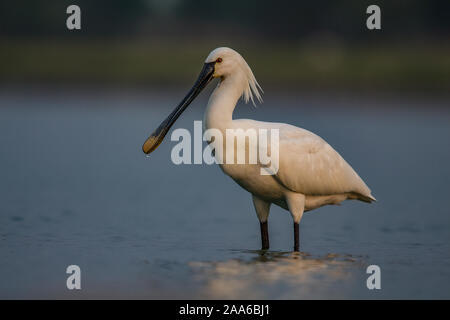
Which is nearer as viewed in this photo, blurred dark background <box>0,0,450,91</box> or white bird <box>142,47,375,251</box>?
white bird <box>142,47,375,251</box>

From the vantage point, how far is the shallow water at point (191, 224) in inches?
370

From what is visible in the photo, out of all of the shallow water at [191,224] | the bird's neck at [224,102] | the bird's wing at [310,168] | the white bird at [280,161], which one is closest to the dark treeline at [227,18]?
the shallow water at [191,224]

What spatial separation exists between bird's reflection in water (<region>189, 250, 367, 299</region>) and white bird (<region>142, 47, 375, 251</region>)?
1.32ft

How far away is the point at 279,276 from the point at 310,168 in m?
1.45

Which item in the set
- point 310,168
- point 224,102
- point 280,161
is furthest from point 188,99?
point 310,168

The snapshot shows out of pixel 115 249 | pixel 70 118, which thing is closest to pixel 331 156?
pixel 115 249

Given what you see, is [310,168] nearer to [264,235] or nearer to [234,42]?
[264,235]

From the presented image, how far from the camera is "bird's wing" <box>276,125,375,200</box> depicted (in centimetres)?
1025

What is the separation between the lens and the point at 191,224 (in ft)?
43.0

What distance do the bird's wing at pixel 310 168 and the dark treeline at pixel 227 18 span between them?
41.4 metres

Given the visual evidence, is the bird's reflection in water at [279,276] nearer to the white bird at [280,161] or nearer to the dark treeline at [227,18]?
the white bird at [280,161]

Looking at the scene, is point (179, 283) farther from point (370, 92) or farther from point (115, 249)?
point (370, 92)

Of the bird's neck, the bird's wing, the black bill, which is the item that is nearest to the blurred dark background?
the bird's wing

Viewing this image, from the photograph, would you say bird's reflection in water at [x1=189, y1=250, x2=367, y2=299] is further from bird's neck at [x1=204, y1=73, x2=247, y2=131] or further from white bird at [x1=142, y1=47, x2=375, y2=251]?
bird's neck at [x1=204, y1=73, x2=247, y2=131]
